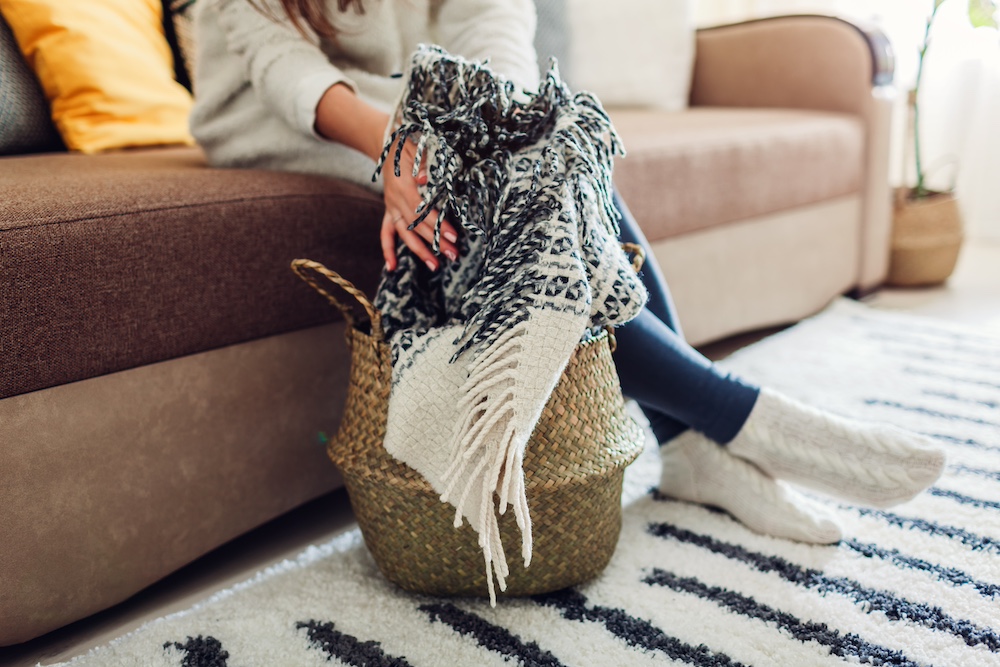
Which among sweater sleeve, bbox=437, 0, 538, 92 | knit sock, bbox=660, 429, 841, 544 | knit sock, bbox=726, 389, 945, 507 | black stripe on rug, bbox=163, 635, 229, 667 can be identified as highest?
sweater sleeve, bbox=437, 0, 538, 92

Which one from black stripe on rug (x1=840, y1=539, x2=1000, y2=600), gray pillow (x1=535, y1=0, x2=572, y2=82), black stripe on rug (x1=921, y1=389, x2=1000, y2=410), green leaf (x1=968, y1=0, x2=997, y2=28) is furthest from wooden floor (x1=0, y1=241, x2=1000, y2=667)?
green leaf (x1=968, y1=0, x2=997, y2=28)

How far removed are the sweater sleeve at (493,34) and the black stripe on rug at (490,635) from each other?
0.65 metres

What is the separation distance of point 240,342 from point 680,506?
0.55m

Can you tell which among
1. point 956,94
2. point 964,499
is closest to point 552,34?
point 964,499

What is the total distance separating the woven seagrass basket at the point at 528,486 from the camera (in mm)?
731

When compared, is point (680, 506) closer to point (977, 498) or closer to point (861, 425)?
point (861, 425)

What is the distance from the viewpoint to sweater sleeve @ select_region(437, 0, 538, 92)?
3.43 feet

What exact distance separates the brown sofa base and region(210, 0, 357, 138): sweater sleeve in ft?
0.85

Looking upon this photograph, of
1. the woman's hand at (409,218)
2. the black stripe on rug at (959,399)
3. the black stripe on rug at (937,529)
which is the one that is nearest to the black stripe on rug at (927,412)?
the black stripe on rug at (959,399)

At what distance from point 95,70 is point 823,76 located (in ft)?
4.90

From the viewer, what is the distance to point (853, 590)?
2.58ft

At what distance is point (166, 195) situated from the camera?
2.66ft

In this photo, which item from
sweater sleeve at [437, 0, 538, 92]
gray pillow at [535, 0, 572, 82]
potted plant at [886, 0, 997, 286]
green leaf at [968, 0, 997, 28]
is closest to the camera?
sweater sleeve at [437, 0, 538, 92]

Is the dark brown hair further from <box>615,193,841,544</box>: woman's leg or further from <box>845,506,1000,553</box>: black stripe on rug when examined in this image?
<box>845,506,1000,553</box>: black stripe on rug
